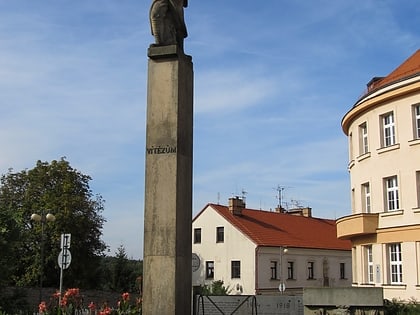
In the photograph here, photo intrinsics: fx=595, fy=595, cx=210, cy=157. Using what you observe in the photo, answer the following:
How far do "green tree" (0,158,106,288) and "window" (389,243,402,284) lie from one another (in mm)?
22585

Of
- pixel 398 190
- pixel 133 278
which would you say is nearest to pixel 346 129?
pixel 398 190

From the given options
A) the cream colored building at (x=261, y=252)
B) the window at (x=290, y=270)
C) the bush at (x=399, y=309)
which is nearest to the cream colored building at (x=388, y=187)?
the bush at (x=399, y=309)

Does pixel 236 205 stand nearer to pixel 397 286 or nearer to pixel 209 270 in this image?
pixel 209 270

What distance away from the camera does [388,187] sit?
28547 millimetres

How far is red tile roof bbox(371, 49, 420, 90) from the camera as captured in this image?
1097 inches

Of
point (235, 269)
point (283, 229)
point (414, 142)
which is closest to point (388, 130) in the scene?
point (414, 142)

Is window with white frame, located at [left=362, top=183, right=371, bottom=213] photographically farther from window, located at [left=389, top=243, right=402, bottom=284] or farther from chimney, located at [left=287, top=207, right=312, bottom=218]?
chimney, located at [left=287, top=207, right=312, bottom=218]

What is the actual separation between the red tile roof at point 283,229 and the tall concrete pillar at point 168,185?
3633 cm

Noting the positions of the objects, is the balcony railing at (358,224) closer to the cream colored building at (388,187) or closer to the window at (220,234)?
the cream colored building at (388,187)

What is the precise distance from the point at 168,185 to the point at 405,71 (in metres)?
22.2

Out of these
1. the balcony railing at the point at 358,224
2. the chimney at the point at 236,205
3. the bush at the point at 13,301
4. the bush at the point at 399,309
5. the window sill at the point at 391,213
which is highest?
the chimney at the point at 236,205

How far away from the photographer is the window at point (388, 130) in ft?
93.9

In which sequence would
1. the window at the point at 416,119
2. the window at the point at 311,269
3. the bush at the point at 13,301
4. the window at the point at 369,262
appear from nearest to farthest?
1. the bush at the point at 13,301
2. the window at the point at 416,119
3. the window at the point at 369,262
4. the window at the point at 311,269

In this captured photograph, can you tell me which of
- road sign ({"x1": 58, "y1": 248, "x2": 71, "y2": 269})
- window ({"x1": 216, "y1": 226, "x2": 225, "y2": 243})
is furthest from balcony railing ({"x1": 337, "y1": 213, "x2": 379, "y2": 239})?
window ({"x1": 216, "y1": 226, "x2": 225, "y2": 243})
